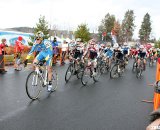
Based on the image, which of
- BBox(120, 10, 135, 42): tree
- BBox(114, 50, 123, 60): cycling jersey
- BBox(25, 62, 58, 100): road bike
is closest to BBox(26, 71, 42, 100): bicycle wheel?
BBox(25, 62, 58, 100): road bike

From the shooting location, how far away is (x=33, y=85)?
813cm

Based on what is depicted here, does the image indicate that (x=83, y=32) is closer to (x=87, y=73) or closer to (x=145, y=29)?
(x=87, y=73)

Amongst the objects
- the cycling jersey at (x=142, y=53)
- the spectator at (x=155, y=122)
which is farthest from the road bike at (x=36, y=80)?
the cycling jersey at (x=142, y=53)

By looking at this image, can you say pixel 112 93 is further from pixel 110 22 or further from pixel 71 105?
pixel 110 22

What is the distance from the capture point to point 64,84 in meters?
11.3

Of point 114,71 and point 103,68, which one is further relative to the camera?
point 103,68

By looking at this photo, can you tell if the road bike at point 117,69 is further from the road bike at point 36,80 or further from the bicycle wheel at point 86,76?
the road bike at point 36,80

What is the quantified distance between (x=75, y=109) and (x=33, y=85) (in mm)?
1687

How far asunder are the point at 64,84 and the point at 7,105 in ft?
13.9

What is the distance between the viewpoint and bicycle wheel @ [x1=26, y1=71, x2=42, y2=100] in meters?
7.99

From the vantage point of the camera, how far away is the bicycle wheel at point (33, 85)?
7992 millimetres

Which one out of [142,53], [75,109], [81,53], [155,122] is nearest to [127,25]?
[142,53]

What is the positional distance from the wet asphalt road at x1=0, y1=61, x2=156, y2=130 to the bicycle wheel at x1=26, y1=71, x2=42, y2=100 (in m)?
0.19

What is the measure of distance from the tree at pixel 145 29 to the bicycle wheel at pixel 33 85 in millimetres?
115639
